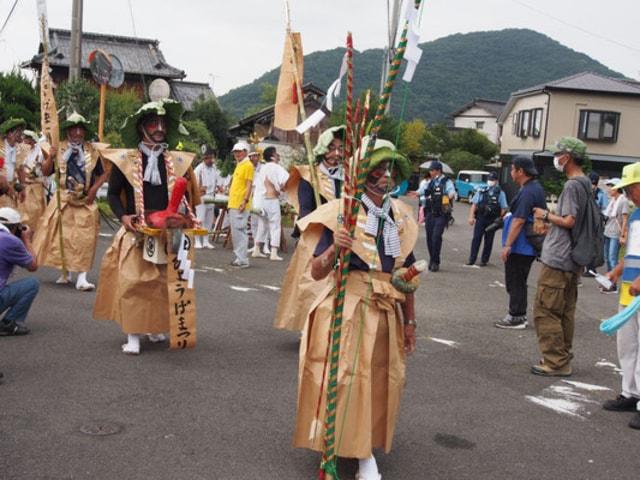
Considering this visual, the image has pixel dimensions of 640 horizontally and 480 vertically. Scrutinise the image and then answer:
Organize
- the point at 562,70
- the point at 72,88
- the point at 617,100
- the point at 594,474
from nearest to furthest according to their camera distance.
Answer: the point at 594,474
the point at 72,88
the point at 617,100
the point at 562,70

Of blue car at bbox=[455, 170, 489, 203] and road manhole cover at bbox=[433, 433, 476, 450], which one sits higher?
blue car at bbox=[455, 170, 489, 203]

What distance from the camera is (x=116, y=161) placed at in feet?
19.7

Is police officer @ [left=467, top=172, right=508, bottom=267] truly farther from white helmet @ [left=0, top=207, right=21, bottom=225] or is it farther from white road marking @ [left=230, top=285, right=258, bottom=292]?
white helmet @ [left=0, top=207, right=21, bottom=225]

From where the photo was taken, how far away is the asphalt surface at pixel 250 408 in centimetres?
413

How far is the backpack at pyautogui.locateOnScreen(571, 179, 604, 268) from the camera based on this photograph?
20.2 feet

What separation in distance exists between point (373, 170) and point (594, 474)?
225 centimetres

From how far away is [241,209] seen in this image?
39.7ft

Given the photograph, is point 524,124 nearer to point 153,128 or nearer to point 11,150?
point 11,150

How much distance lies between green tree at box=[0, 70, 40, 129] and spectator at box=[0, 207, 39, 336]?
47.0 feet

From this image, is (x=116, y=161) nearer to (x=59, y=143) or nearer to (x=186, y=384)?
(x=186, y=384)

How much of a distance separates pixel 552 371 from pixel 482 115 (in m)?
62.0

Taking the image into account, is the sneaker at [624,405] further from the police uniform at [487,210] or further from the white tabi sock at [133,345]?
the police uniform at [487,210]

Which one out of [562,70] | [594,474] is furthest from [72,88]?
[562,70]

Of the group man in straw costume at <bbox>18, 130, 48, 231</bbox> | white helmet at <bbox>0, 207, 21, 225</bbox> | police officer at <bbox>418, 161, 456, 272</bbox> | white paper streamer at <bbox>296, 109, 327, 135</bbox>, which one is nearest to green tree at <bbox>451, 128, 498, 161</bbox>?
police officer at <bbox>418, 161, 456, 272</bbox>
